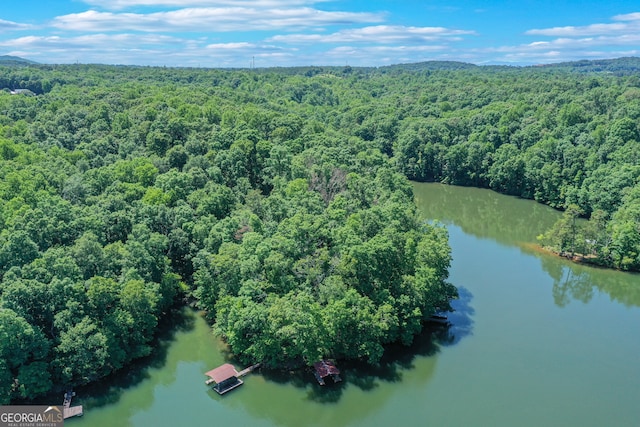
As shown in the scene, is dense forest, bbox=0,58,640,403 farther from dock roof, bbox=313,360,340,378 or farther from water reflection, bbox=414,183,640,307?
water reflection, bbox=414,183,640,307

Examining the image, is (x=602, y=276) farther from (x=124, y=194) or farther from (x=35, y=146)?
(x=35, y=146)

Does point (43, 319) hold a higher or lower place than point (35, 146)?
lower

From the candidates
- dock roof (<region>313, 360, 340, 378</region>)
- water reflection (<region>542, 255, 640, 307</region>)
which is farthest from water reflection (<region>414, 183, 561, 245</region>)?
dock roof (<region>313, 360, 340, 378</region>)

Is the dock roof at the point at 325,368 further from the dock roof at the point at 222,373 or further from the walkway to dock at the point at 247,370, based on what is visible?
the dock roof at the point at 222,373

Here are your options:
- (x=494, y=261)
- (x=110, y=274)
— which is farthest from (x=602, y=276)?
(x=110, y=274)

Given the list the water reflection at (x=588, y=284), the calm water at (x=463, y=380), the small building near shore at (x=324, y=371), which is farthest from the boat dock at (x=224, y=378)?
the water reflection at (x=588, y=284)

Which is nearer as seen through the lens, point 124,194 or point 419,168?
point 124,194

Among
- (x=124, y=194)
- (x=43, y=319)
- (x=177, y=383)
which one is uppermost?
(x=124, y=194)
